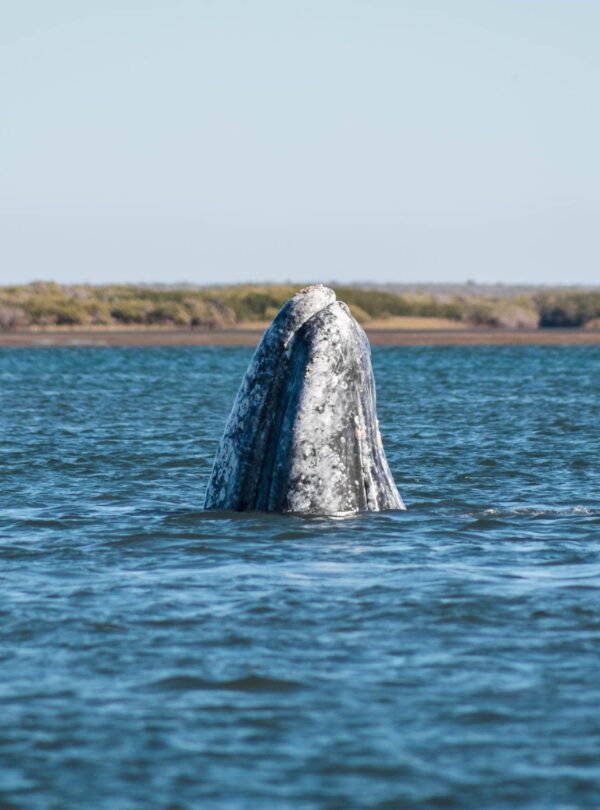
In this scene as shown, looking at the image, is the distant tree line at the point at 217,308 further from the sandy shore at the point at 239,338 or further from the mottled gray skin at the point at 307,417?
the mottled gray skin at the point at 307,417

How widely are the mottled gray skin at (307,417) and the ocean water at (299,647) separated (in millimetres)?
307

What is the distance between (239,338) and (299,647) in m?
68.9

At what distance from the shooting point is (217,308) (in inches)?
3979

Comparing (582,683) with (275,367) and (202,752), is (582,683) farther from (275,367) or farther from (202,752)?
(275,367)

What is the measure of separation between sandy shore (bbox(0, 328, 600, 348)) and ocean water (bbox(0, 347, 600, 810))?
5723 centimetres

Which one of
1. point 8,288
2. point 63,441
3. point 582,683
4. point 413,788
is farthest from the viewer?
point 8,288

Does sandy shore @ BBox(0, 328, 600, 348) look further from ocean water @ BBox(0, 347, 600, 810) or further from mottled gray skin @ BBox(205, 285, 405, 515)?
mottled gray skin @ BBox(205, 285, 405, 515)

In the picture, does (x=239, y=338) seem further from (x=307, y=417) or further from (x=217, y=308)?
(x=307, y=417)

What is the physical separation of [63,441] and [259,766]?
652 inches

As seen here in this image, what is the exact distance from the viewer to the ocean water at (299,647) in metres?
7.12

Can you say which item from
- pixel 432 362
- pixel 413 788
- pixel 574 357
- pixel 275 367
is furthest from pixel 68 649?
pixel 574 357

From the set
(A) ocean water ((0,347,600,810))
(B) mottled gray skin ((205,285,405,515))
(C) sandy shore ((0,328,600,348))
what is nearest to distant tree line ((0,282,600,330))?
(C) sandy shore ((0,328,600,348))

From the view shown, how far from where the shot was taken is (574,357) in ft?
210

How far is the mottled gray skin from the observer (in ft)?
40.7
